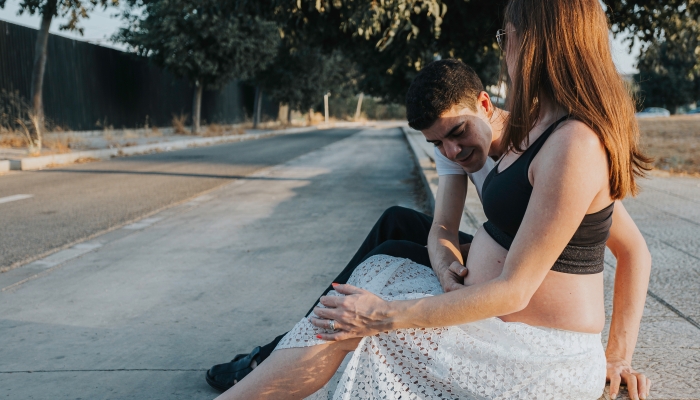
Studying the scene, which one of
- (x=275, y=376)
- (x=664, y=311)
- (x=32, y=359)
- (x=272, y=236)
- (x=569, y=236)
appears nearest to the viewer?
(x=569, y=236)

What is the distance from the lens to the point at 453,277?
6.87 feet

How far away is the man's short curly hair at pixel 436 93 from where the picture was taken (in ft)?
7.24

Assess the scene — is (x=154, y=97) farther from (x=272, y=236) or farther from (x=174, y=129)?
(x=272, y=236)

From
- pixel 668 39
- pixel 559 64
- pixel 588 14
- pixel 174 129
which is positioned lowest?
pixel 174 129

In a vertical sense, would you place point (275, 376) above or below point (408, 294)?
below

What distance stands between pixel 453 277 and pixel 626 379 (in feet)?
2.45

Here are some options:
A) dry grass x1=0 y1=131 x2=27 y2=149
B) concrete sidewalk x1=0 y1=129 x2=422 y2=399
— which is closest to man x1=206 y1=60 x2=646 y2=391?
concrete sidewalk x1=0 y1=129 x2=422 y2=399

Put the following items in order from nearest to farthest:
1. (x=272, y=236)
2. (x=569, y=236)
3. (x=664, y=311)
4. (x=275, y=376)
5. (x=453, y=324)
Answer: (x=569, y=236) → (x=453, y=324) → (x=275, y=376) → (x=664, y=311) → (x=272, y=236)

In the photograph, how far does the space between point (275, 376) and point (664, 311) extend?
88.6 inches

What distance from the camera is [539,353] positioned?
1729mm

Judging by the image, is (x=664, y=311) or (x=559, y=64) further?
(x=664, y=311)

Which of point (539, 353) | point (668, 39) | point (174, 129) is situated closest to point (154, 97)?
point (174, 129)

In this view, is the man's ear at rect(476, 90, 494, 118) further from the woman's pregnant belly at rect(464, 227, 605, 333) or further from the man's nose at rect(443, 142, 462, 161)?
the woman's pregnant belly at rect(464, 227, 605, 333)

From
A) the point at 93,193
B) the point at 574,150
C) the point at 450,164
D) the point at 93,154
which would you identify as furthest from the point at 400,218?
the point at 93,154
